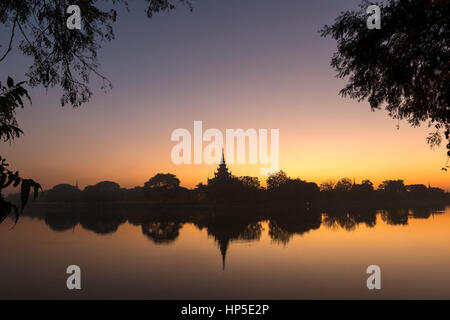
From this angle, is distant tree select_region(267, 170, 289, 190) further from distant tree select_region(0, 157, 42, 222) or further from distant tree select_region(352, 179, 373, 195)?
distant tree select_region(0, 157, 42, 222)

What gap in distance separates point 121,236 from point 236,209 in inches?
1984

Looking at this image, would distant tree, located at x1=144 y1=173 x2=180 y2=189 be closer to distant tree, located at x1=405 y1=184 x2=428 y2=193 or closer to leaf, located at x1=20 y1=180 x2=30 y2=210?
distant tree, located at x1=405 y1=184 x2=428 y2=193

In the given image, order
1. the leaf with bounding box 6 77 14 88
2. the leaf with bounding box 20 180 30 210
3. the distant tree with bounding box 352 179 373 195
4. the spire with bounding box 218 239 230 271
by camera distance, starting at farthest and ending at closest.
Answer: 1. the distant tree with bounding box 352 179 373 195
2. the spire with bounding box 218 239 230 271
3. the leaf with bounding box 6 77 14 88
4. the leaf with bounding box 20 180 30 210

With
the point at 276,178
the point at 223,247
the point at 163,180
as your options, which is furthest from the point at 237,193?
the point at 163,180

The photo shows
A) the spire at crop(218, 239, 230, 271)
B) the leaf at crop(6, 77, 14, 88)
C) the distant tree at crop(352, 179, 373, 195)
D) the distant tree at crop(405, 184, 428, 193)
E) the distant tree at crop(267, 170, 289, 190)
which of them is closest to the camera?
the leaf at crop(6, 77, 14, 88)

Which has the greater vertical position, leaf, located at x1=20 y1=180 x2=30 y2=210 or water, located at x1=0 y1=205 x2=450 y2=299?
leaf, located at x1=20 y1=180 x2=30 y2=210

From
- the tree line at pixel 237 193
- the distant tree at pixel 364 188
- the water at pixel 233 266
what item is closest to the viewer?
the water at pixel 233 266

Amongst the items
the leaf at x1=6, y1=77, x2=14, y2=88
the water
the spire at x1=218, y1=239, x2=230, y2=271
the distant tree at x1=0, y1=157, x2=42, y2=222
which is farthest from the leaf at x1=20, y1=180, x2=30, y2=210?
the spire at x1=218, y1=239, x2=230, y2=271

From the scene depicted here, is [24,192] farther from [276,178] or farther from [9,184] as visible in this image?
[276,178]

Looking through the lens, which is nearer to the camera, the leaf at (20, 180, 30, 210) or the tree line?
the leaf at (20, 180, 30, 210)

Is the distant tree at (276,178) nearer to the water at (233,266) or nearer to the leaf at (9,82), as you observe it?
the water at (233,266)

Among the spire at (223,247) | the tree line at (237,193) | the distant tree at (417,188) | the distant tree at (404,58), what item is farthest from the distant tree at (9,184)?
the distant tree at (417,188)

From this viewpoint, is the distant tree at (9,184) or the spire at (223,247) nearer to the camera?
the distant tree at (9,184)

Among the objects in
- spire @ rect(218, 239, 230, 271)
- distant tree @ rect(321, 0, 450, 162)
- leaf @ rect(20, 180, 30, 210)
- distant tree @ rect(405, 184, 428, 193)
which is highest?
distant tree @ rect(321, 0, 450, 162)
